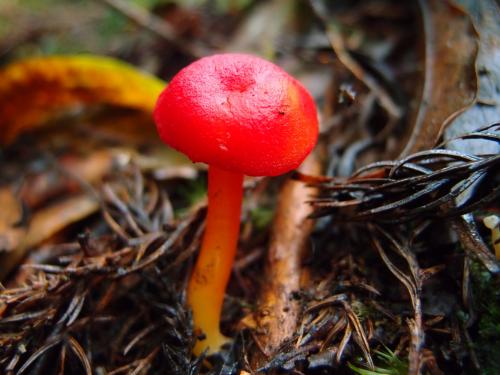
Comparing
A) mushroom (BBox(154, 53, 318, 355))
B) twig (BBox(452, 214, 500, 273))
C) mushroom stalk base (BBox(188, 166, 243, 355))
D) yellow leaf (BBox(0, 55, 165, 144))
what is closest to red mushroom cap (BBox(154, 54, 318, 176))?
mushroom (BBox(154, 53, 318, 355))

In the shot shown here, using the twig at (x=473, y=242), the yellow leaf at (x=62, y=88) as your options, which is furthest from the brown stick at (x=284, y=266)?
the yellow leaf at (x=62, y=88)

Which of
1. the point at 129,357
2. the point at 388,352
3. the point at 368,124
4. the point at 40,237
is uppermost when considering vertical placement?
the point at 368,124

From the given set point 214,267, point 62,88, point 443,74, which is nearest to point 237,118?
point 214,267

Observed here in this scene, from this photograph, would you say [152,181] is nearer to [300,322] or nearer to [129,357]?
[129,357]

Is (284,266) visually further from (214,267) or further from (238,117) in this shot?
(238,117)

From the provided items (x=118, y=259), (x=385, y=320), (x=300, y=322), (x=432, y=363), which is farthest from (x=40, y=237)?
(x=432, y=363)

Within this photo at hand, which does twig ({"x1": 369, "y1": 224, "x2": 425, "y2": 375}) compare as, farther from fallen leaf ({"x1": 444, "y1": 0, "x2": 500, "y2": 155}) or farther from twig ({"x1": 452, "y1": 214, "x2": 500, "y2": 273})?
fallen leaf ({"x1": 444, "y1": 0, "x2": 500, "y2": 155})

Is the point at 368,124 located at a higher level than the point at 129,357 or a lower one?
higher
